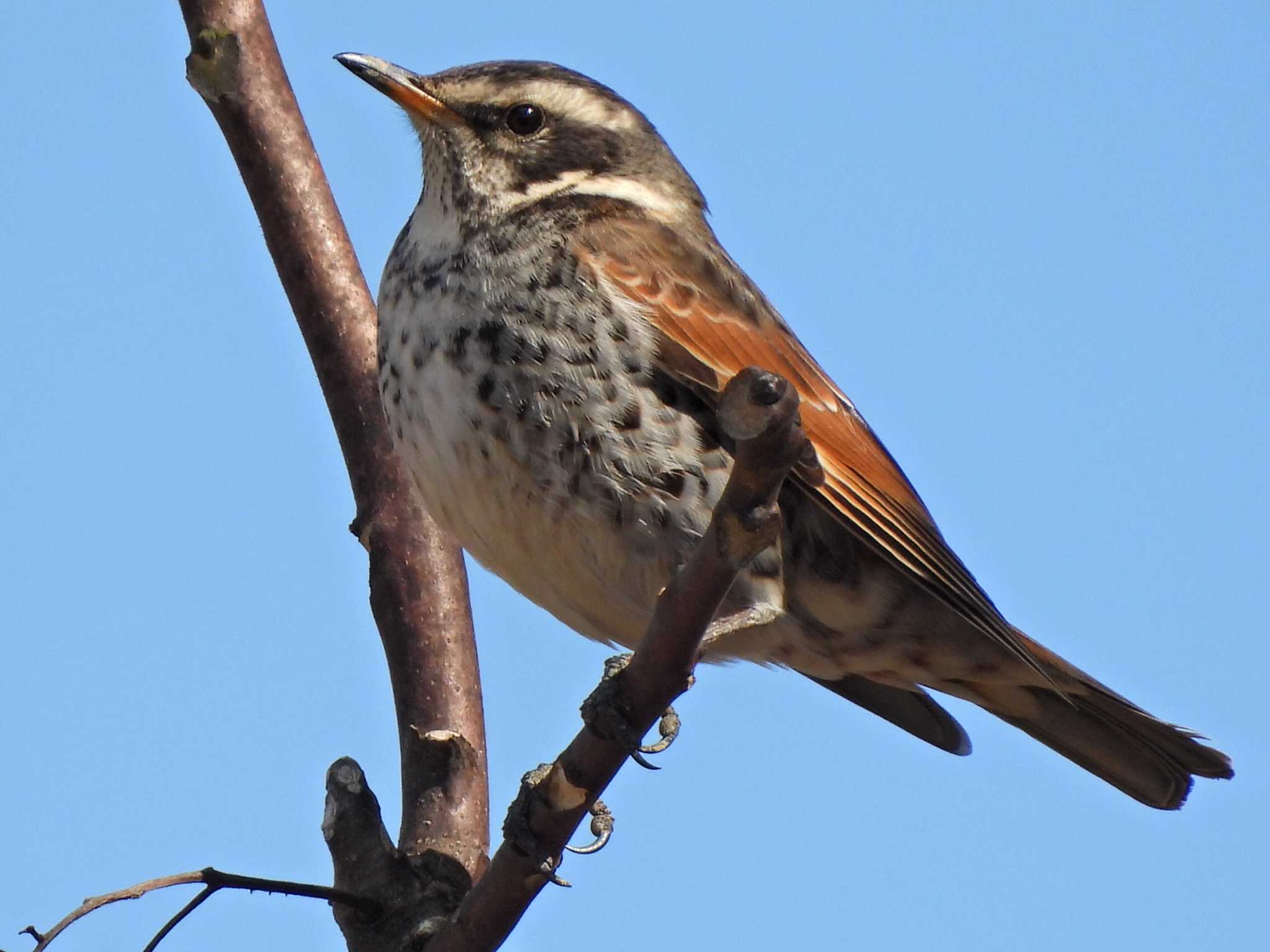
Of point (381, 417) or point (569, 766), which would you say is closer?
point (569, 766)

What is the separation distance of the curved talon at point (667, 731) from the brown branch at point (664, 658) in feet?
1.65

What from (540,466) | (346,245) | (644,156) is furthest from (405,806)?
(644,156)

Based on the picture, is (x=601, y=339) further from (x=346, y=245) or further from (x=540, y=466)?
(x=346, y=245)

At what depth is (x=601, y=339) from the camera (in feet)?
17.2

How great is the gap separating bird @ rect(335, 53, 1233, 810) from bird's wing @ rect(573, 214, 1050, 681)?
0.03ft

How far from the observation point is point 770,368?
5.79 metres

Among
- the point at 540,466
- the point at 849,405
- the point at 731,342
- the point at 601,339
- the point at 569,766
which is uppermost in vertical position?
the point at 849,405

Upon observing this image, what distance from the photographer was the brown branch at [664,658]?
10.9 ft

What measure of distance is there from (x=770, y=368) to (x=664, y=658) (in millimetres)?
2253

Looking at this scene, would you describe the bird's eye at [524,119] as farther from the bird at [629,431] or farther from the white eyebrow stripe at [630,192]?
the white eyebrow stripe at [630,192]

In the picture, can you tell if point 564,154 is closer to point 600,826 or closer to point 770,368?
point 770,368

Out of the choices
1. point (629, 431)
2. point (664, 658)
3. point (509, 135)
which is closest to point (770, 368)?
point (629, 431)

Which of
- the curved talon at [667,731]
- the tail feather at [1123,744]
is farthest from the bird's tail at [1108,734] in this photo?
the curved talon at [667,731]

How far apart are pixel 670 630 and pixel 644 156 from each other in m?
3.23
